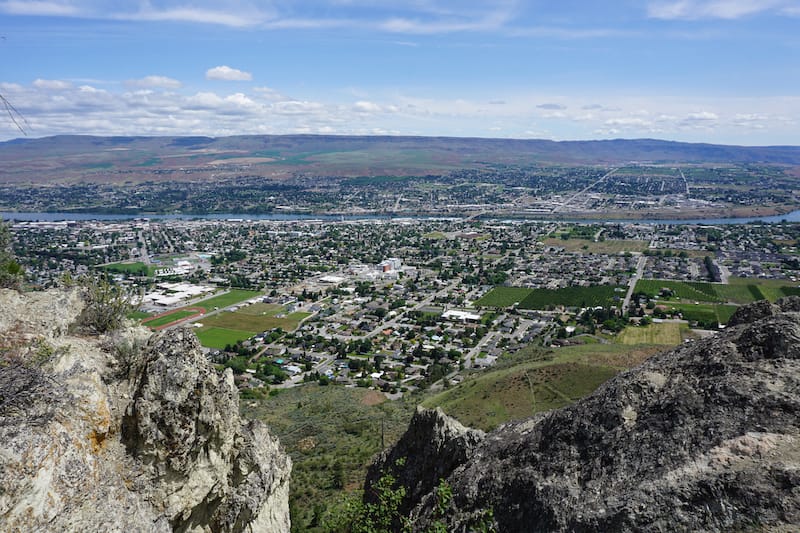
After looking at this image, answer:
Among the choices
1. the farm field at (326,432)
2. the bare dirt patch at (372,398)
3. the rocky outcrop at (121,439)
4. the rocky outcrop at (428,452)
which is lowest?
the bare dirt patch at (372,398)

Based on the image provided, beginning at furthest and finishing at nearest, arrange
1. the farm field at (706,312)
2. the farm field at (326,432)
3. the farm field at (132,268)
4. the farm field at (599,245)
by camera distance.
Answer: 1. the farm field at (599,245)
2. the farm field at (132,268)
3. the farm field at (706,312)
4. the farm field at (326,432)

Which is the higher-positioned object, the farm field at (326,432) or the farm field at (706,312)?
the farm field at (326,432)

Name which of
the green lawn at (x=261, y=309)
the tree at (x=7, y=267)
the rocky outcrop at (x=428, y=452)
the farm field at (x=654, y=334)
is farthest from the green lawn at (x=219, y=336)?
the rocky outcrop at (x=428, y=452)

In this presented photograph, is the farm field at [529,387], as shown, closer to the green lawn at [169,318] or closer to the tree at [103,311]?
the tree at [103,311]

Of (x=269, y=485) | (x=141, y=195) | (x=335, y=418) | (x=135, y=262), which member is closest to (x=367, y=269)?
(x=135, y=262)

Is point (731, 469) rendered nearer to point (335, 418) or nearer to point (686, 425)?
point (686, 425)

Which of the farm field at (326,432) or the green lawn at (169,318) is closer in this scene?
the farm field at (326,432)

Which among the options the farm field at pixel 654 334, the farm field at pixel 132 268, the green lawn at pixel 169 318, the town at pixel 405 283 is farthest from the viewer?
the farm field at pixel 132 268
